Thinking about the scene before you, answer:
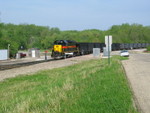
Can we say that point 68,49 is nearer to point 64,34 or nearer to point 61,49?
point 61,49

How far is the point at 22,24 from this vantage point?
156875mm

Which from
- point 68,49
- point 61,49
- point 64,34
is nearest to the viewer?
point 61,49

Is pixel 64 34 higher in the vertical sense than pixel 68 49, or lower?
higher

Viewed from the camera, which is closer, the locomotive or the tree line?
the locomotive

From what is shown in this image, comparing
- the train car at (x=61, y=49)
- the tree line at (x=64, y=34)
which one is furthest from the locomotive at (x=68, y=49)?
the tree line at (x=64, y=34)

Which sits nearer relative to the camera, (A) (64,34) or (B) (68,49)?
(B) (68,49)

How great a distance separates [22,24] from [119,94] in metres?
155

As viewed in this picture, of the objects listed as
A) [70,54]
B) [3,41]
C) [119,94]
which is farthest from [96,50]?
[119,94]

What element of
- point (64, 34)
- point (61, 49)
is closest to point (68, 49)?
point (61, 49)

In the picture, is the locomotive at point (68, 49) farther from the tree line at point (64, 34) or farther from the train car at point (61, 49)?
the tree line at point (64, 34)

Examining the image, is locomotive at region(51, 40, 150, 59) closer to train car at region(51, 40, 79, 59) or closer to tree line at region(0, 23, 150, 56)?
train car at region(51, 40, 79, 59)

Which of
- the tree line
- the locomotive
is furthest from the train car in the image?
the tree line

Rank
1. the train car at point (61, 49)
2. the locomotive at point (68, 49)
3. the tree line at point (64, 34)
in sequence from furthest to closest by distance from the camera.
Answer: the tree line at point (64, 34)
the locomotive at point (68, 49)
the train car at point (61, 49)

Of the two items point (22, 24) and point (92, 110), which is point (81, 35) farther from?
point (92, 110)
